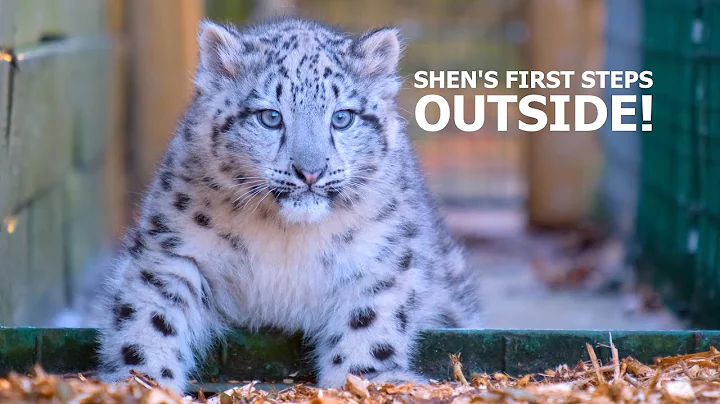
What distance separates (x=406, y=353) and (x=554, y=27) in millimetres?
6884

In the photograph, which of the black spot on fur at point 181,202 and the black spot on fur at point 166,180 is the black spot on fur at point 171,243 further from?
the black spot on fur at point 166,180

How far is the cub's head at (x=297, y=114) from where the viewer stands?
4.05 meters

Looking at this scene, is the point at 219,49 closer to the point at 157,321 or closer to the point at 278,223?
the point at 278,223

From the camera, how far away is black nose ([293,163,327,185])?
3.96 m

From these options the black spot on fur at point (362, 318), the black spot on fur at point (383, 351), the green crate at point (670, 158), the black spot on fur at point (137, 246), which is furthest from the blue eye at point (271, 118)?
the green crate at point (670, 158)

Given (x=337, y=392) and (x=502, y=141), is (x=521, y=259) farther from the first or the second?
(x=337, y=392)

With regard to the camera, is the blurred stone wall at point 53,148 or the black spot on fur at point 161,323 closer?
the black spot on fur at point 161,323

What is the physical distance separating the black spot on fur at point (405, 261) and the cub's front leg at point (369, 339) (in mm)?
100

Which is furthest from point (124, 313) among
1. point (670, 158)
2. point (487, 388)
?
point (670, 158)

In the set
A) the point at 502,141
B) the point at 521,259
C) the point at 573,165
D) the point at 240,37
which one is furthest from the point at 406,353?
the point at 502,141

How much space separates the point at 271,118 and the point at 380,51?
1.96 ft

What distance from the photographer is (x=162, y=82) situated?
9.44 m

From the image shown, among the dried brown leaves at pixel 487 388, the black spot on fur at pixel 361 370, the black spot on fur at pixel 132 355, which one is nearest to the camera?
the dried brown leaves at pixel 487 388

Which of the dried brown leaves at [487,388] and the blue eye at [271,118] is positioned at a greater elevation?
the blue eye at [271,118]
